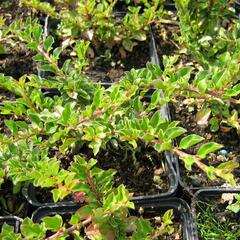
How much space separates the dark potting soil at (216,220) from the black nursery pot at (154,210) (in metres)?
0.06

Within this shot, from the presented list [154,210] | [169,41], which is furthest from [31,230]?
[169,41]

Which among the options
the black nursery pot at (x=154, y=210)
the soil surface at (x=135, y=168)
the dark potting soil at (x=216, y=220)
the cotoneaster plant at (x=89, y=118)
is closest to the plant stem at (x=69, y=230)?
the cotoneaster plant at (x=89, y=118)

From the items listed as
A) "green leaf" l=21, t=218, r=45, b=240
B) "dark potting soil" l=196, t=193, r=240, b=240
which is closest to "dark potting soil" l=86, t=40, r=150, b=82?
"dark potting soil" l=196, t=193, r=240, b=240

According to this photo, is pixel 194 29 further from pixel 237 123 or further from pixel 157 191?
pixel 157 191

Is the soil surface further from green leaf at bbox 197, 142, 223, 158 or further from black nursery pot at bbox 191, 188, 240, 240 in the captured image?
green leaf at bbox 197, 142, 223, 158

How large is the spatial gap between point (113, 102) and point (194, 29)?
73cm

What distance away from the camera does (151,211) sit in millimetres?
1713

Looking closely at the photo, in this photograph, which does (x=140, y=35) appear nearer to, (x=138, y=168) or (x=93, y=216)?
(x=138, y=168)

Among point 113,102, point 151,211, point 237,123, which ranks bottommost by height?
point 151,211

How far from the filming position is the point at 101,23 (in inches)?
87.8

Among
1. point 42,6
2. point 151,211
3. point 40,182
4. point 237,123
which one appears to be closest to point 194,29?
point 237,123

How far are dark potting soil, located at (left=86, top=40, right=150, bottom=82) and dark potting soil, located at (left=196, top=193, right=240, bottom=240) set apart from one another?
0.82 m

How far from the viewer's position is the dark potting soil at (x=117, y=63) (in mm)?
2291

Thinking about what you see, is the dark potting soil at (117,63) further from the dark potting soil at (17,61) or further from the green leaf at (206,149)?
the green leaf at (206,149)
